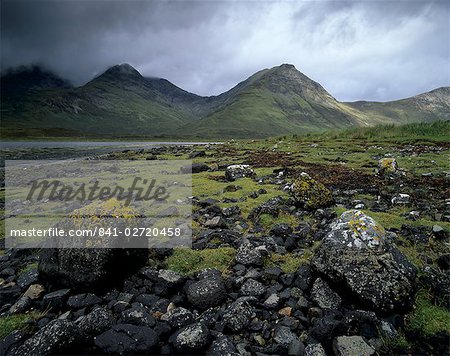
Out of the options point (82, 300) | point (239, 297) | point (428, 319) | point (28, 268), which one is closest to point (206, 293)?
point (239, 297)

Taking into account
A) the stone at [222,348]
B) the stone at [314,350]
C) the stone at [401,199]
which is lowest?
the stone at [222,348]

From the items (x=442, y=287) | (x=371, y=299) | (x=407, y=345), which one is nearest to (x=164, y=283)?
(x=371, y=299)

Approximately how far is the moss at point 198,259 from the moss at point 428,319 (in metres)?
4.36

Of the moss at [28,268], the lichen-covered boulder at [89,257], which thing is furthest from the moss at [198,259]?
the moss at [28,268]

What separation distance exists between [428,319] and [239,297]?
3764 millimetres

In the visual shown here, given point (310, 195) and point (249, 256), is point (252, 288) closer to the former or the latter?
point (249, 256)

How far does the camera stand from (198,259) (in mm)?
8852

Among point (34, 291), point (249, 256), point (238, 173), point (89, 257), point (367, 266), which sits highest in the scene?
point (367, 266)

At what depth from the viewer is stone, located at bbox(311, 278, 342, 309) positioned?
6379mm

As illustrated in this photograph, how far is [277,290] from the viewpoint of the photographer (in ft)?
23.3

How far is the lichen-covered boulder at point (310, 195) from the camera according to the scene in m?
13.1

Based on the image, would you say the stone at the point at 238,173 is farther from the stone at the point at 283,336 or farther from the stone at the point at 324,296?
the stone at the point at 283,336

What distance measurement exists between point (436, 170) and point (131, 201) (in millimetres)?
20298

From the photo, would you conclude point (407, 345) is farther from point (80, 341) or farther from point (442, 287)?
point (80, 341)
